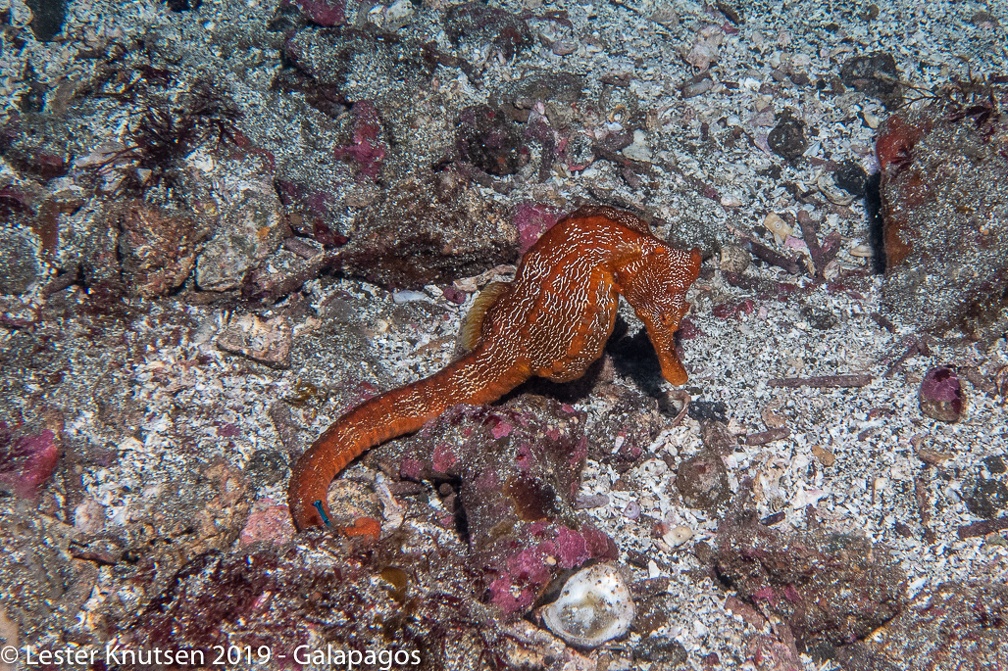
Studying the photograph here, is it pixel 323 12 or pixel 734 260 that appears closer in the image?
pixel 734 260

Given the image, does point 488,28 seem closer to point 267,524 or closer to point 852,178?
point 852,178

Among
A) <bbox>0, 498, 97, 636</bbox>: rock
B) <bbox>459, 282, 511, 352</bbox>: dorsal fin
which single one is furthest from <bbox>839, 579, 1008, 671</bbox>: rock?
<bbox>0, 498, 97, 636</bbox>: rock

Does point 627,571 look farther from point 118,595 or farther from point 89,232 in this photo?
point 89,232

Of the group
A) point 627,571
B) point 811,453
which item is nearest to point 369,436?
point 627,571

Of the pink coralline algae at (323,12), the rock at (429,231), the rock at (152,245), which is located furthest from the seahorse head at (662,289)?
the pink coralline algae at (323,12)

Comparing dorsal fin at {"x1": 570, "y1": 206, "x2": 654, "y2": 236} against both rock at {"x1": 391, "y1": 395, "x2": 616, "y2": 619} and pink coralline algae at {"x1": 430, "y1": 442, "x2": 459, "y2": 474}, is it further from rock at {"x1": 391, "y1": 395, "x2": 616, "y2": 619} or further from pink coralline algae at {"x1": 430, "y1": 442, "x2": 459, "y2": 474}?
pink coralline algae at {"x1": 430, "y1": 442, "x2": 459, "y2": 474}

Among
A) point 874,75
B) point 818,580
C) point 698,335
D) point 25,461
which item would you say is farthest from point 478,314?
point 874,75
